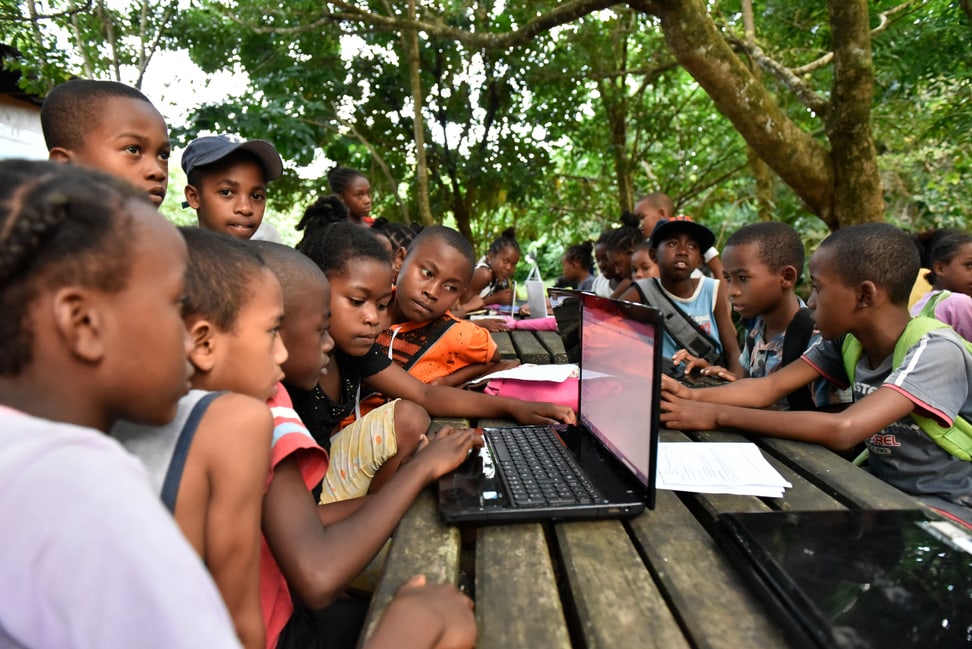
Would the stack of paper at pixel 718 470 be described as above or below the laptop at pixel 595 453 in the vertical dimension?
below

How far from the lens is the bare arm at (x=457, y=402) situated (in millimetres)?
1873

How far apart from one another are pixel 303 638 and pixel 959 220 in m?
9.90

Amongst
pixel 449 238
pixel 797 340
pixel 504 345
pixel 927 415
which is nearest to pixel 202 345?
pixel 449 238

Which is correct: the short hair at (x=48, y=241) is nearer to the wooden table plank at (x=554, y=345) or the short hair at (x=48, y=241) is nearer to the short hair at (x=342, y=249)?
the short hair at (x=342, y=249)

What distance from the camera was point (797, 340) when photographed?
2.60 meters

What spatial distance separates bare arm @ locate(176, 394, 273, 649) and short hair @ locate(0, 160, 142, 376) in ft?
0.86

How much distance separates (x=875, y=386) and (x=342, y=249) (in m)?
1.82

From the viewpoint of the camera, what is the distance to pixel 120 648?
52 cm

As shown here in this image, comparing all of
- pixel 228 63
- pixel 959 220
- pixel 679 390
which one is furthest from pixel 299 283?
pixel 959 220

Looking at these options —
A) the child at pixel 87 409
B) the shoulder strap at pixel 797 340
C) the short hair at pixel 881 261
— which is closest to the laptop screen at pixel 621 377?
the child at pixel 87 409

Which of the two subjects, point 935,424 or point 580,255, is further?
point 580,255

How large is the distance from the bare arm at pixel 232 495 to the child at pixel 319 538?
0.11 m

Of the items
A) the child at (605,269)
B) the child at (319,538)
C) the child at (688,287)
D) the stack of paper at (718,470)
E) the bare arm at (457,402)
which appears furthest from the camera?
the child at (605,269)

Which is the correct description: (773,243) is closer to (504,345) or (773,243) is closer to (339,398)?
(504,345)
